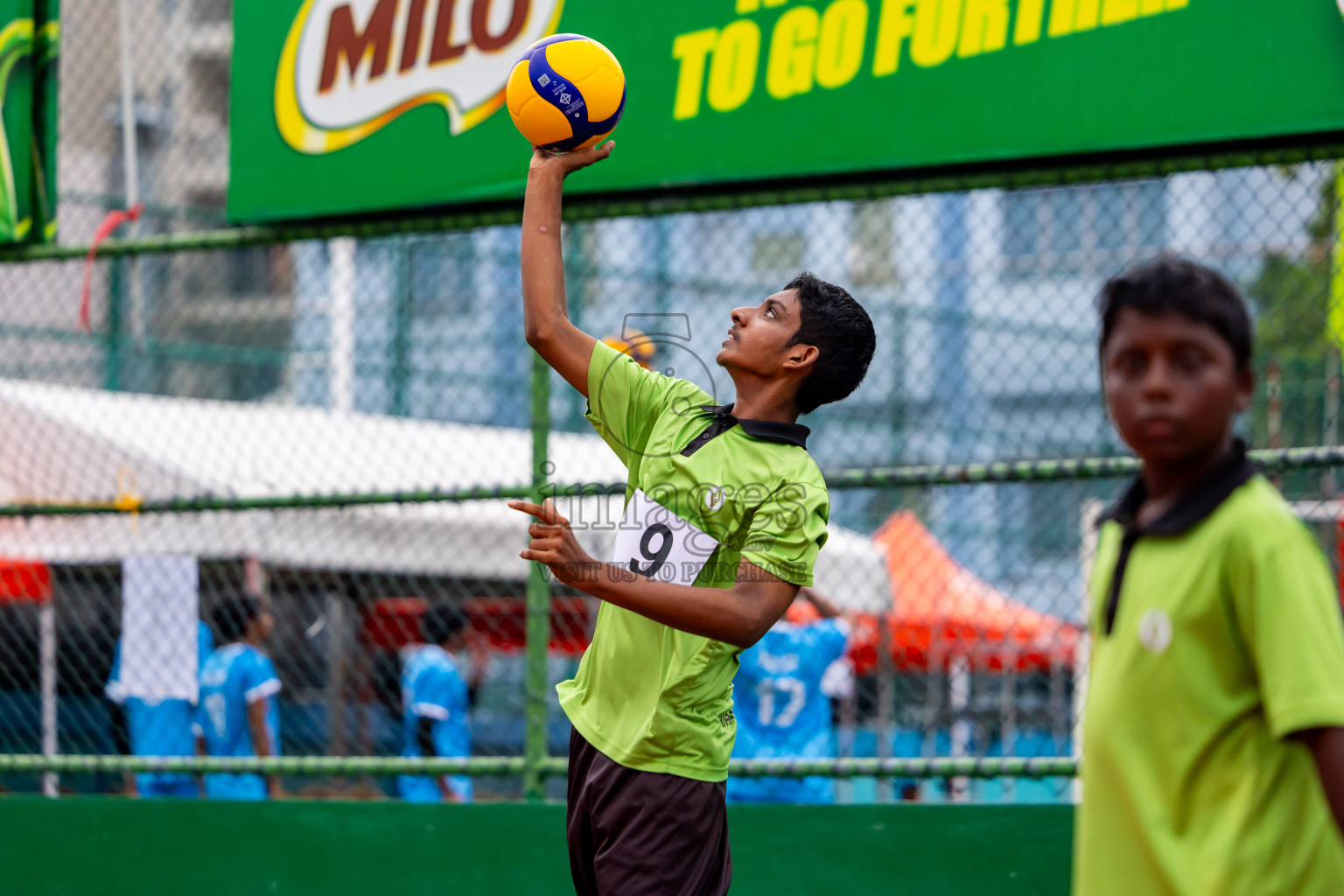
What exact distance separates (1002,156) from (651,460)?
6.75 feet

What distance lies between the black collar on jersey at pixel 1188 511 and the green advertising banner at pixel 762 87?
2.73m

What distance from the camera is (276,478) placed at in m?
8.34

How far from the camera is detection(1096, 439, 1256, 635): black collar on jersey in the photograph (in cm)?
181

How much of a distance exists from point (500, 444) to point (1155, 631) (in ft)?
26.0

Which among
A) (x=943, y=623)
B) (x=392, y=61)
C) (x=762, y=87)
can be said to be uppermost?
(x=392, y=61)

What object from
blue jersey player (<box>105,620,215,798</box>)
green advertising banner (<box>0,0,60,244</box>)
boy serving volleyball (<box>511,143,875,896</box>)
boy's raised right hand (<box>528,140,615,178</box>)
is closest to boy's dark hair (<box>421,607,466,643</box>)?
blue jersey player (<box>105,620,215,798</box>)

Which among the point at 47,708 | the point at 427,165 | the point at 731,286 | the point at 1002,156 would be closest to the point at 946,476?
the point at 1002,156

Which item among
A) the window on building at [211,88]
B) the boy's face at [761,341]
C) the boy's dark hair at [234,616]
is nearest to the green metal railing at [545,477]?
the boy's face at [761,341]

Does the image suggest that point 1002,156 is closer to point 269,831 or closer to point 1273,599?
point 1273,599

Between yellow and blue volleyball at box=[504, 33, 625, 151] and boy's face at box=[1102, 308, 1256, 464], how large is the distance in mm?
1669

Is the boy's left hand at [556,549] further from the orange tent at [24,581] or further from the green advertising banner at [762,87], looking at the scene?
the orange tent at [24,581]

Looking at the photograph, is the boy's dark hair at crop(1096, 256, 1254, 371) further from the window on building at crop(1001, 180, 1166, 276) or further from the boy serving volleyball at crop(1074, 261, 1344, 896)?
the window on building at crop(1001, 180, 1166, 276)

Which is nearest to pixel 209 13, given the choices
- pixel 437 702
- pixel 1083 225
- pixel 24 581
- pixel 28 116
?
pixel 1083 225

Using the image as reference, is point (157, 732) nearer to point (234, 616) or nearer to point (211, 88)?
point (234, 616)
